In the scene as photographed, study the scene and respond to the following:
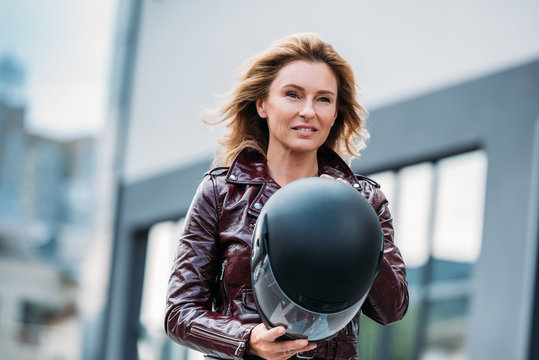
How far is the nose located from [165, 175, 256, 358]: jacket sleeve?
0.32 meters

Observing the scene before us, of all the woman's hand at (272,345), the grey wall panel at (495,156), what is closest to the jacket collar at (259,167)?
the woman's hand at (272,345)

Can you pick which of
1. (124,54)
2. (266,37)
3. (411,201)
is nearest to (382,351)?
(411,201)

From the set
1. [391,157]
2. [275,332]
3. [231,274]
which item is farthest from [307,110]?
[391,157]

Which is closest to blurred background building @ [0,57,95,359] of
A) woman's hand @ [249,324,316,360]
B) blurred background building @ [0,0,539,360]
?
blurred background building @ [0,0,539,360]

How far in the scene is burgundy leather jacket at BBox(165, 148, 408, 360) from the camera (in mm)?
1913

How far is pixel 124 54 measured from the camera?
520 inches

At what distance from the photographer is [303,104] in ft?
6.71

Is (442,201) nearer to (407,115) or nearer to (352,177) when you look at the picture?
(407,115)

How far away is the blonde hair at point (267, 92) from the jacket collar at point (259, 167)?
0.14ft

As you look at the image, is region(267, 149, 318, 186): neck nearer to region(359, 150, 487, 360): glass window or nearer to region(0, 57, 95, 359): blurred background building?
region(359, 150, 487, 360): glass window

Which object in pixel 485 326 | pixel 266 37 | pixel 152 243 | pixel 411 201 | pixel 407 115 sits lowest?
pixel 152 243

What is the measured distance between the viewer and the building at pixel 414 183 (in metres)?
5.93

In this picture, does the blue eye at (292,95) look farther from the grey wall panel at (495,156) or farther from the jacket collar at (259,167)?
the grey wall panel at (495,156)

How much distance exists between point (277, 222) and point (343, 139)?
630mm
